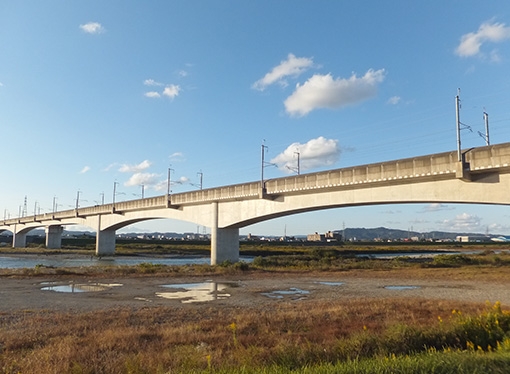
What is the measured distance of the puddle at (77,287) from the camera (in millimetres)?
21141

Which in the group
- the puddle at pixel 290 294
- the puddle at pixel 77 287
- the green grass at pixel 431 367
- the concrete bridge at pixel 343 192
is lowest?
the puddle at pixel 290 294

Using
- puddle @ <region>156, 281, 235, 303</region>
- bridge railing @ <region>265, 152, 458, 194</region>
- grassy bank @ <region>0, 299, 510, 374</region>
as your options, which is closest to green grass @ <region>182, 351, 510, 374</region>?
grassy bank @ <region>0, 299, 510, 374</region>

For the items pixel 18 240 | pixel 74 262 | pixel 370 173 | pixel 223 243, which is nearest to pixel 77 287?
pixel 223 243

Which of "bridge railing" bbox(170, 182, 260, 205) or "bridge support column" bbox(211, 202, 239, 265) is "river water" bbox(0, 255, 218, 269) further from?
"bridge support column" bbox(211, 202, 239, 265)

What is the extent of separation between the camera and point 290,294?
19.7 m

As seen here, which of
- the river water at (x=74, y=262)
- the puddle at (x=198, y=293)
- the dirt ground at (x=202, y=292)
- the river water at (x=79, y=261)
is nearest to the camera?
the dirt ground at (x=202, y=292)

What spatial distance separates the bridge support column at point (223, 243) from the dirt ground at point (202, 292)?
33.9ft

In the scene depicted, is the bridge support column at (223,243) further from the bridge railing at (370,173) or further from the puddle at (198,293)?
the puddle at (198,293)

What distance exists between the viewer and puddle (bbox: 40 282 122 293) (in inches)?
832

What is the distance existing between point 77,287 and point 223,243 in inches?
Answer: 726

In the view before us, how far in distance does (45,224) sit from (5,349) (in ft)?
324

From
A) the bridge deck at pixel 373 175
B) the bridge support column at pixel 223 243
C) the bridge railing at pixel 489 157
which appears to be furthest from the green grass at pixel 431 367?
the bridge support column at pixel 223 243

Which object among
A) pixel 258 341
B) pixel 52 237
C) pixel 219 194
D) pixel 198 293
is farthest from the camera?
pixel 52 237

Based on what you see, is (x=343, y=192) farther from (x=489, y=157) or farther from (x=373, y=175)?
(x=489, y=157)
